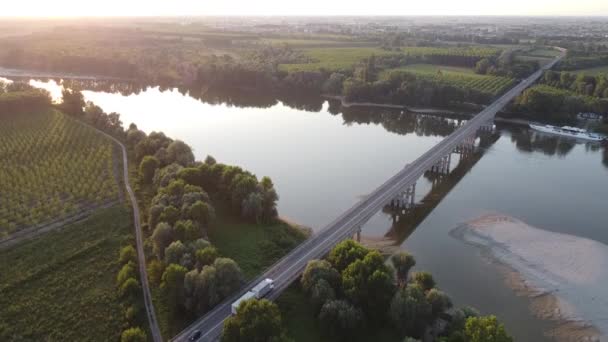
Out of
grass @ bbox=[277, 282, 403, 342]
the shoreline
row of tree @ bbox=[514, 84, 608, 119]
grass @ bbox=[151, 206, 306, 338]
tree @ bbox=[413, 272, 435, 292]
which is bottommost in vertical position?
grass @ bbox=[277, 282, 403, 342]

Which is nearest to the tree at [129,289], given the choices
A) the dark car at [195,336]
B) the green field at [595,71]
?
the dark car at [195,336]

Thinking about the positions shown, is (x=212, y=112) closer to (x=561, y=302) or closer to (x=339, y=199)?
(x=339, y=199)

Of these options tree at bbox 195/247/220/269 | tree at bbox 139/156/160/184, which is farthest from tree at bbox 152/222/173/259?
tree at bbox 139/156/160/184

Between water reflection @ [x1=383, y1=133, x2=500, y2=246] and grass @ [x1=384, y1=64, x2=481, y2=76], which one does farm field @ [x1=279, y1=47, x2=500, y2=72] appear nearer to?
A: grass @ [x1=384, y1=64, x2=481, y2=76]

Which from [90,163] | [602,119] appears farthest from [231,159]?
[602,119]

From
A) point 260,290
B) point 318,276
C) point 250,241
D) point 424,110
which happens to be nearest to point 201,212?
point 250,241
